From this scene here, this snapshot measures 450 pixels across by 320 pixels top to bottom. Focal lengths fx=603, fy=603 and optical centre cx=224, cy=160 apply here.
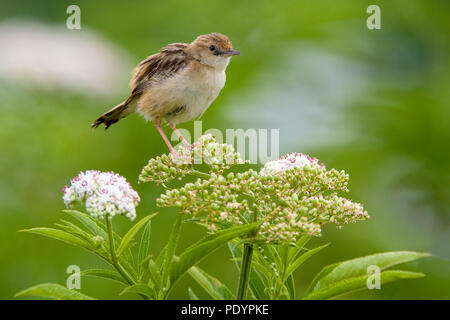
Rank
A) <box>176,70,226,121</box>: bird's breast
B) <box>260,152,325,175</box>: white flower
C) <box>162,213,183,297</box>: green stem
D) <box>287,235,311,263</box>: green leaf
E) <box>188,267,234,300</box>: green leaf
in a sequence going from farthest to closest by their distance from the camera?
1. <box>176,70,226,121</box>: bird's breast
2. <box>260,152,325,175</box>: white flower
3. <box>287,235,311,263</box>: green leaf
4. <box>188,267,234,300</box>: green leaf
5. <box>162,213,183,297</box>: green stem

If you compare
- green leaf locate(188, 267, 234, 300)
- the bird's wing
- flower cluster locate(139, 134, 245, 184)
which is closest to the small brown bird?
the bird's wing

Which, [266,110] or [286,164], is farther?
[266,110]

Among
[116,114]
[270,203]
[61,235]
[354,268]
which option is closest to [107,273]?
[61,235]

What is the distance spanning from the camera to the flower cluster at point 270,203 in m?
2.31

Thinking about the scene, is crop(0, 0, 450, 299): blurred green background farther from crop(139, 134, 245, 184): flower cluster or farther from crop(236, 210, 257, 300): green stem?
crop(236, 210, 257, 300): green stem

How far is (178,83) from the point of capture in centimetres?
475

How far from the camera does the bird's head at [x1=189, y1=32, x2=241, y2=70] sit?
4.83m

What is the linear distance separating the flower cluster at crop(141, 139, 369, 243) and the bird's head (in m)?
2.27

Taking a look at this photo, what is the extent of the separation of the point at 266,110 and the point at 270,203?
3695 mm

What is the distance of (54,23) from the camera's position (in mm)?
6695

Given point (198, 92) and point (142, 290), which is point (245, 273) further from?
point (198, 92)

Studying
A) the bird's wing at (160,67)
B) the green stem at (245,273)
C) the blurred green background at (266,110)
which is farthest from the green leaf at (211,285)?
the bird's wing at (160,67)

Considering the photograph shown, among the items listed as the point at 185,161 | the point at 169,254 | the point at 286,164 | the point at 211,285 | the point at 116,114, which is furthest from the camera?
the point at 116,114

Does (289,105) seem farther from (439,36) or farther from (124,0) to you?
(124,0)
